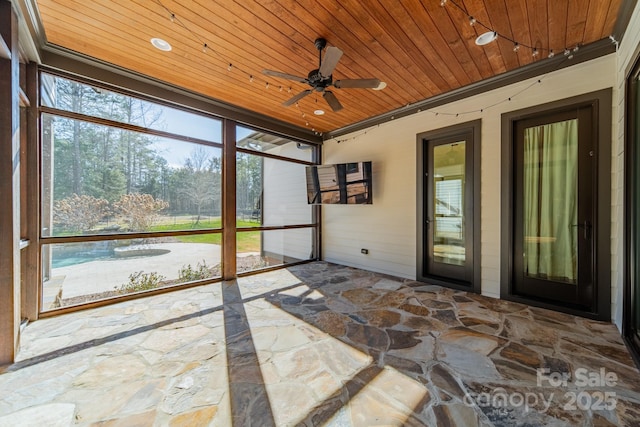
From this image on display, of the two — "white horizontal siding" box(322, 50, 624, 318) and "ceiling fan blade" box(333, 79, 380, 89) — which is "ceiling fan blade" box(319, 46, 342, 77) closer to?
"ceiling fan blade" box(333, 79, 380, 89)

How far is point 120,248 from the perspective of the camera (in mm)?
3551

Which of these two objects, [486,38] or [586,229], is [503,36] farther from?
[586,229]

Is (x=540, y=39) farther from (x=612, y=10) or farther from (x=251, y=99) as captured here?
(x=251, y=99)

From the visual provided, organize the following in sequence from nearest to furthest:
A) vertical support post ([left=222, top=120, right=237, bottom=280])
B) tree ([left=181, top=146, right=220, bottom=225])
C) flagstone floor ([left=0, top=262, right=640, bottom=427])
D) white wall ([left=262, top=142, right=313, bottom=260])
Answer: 1. flagstone floor ([left=0, top=262, right=640, bottom=427])
2. tree ([left=181, top=146, right=220, bottom=225])
3. vertical support post ([left=222, top=120, right=237, bottom=280])
4. white wall ([left=262, top=142, right=313, bottom=260])

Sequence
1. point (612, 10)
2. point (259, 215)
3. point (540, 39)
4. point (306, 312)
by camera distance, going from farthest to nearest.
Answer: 1. point (259, 215)
2. point (306, 312)
3. point (540, 39)
4. point (612, 10)

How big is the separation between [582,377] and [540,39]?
3.27 meters

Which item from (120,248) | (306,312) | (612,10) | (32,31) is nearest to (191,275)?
(120,248)

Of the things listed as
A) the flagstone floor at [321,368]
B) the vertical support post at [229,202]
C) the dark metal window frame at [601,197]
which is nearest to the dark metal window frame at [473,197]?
the flagstone floor at [321,368]

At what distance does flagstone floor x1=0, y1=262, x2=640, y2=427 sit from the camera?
160cm

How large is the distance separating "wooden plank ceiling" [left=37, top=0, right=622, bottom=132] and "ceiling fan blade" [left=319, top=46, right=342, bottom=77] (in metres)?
0.42

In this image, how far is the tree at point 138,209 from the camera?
3561 mm

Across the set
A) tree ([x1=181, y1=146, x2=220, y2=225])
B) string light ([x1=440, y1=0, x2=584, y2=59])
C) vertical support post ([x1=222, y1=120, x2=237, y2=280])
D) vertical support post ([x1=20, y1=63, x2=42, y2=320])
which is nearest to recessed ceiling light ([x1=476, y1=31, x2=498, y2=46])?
string light ([x1=440, y1=0, x2=584, y2=59])

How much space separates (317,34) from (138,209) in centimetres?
336

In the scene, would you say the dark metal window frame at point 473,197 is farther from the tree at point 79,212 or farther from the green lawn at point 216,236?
the tree at point 79,212
